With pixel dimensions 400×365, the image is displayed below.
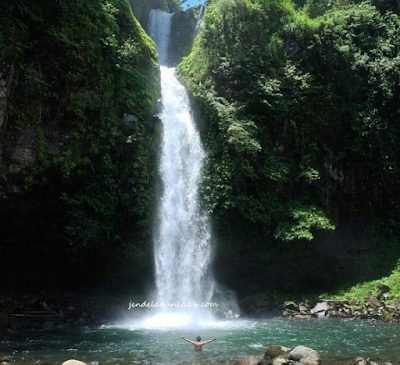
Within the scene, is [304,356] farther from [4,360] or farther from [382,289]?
[382,289]

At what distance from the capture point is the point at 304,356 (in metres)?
8.58

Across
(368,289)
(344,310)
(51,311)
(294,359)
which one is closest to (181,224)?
(51,311)

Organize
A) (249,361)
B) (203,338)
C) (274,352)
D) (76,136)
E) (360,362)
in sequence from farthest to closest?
(76,136), (203,338), (274,352), (249,361), (360,362)

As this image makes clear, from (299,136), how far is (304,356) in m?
11.9

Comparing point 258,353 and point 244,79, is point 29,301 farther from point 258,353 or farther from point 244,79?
point 244,79

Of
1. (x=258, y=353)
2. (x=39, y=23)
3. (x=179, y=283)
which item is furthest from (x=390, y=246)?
(x=39, y=23)

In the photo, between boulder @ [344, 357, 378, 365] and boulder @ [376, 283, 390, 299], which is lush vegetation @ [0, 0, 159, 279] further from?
boulder @ [376, 283, 390, 299]

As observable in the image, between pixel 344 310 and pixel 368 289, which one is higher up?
pixel 368 289

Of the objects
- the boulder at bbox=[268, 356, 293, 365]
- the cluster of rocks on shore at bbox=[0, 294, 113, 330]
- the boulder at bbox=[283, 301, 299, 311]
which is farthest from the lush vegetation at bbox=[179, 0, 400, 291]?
the boulder at bbox=[268, 356, 293, 365]

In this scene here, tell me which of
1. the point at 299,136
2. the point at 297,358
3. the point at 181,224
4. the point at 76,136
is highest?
the point at 299,136

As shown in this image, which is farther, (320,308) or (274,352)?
(320,308)

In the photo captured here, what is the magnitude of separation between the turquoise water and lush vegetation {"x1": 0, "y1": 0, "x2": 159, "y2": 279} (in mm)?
3220

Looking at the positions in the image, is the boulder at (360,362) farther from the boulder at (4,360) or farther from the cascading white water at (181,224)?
the cascading white water at (181,224)

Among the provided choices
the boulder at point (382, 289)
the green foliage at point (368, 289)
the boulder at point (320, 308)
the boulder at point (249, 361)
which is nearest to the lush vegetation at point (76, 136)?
the boulder at point (320, 308)
